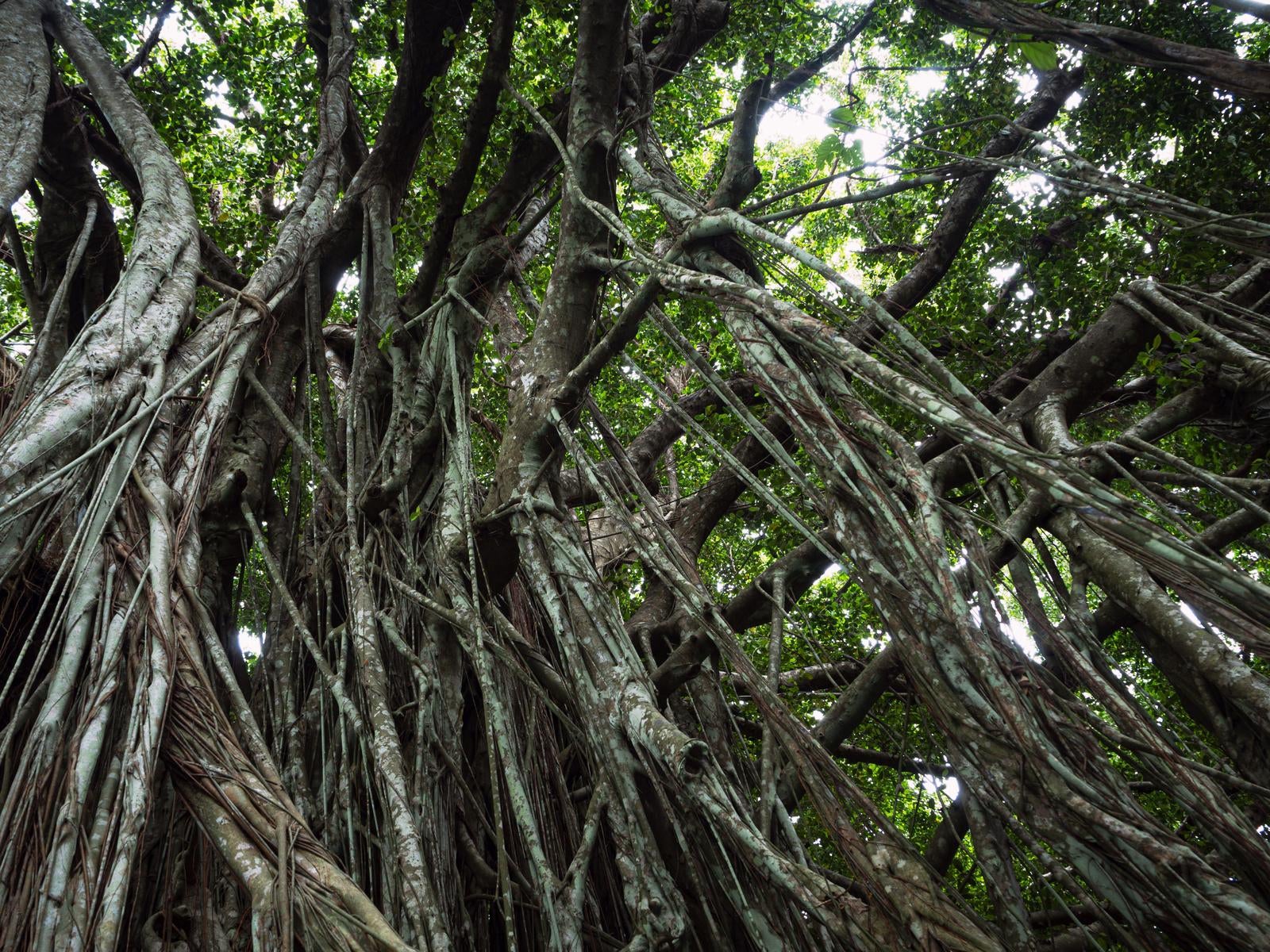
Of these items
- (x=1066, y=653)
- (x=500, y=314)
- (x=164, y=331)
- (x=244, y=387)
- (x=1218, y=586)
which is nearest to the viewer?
(x=1218, y=586)

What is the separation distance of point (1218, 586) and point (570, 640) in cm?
129

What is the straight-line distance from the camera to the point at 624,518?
1896mm

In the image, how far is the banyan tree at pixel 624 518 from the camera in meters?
1.33

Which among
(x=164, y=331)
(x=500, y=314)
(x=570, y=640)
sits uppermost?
(x=500, y=314)

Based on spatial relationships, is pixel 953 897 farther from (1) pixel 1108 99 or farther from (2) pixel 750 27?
(2) pixel 750 27

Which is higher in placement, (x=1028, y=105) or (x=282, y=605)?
(x=1028, y=105)

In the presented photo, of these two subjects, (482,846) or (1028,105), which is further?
(1028,105)

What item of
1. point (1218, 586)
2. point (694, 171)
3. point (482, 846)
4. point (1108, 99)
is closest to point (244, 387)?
point (482, 846)

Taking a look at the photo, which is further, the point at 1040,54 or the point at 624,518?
the point at 624,518

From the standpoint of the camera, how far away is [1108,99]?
10.7 ft

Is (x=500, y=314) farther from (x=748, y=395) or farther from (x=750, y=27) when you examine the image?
(x=750, y=27)

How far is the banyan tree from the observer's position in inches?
52.4

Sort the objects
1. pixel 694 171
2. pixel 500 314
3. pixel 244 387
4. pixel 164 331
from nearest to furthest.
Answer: pixel 164 331, pixel 244 387, pixel 500 314, pixel 694 171

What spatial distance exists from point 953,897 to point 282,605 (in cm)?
215
